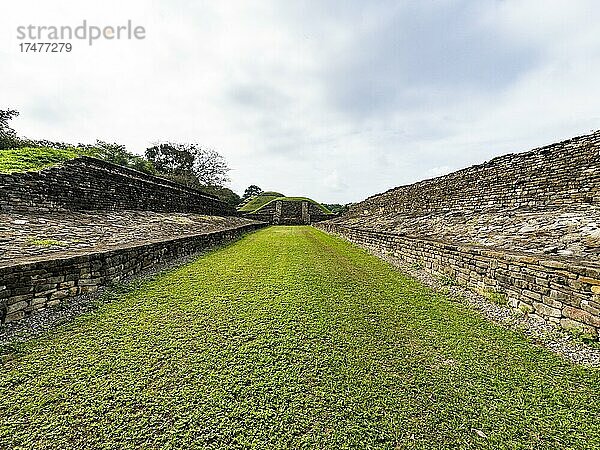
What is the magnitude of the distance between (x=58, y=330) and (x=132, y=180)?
1100 cm

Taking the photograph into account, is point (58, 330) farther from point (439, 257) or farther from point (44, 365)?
point (439, 257)

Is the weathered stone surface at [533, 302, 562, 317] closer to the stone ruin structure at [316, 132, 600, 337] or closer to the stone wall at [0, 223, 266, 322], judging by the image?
the stone ruin structure at [316, 132, 600, 337]

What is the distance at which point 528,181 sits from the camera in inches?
341

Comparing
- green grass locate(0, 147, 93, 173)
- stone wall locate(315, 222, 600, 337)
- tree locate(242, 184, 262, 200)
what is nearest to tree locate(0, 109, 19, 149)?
green grass locate(0, 147, 93, 173)

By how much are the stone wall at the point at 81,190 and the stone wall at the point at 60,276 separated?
5047mm

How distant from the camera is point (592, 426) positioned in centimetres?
177

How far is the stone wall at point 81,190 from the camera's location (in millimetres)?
7738

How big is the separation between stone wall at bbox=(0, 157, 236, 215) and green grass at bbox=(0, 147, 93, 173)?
1.48ft

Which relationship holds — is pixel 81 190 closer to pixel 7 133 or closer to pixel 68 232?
pixel 68 232

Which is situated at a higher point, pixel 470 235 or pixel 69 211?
pixel 69 211

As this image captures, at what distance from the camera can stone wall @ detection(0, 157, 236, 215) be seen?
7738 millimetres

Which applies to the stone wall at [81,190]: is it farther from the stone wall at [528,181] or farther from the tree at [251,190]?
the tree at [251,190]

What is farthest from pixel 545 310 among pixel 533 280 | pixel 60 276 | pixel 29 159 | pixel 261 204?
pixel 261 204

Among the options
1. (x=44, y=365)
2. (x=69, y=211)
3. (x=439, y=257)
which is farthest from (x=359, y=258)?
(x=69, y=211)
